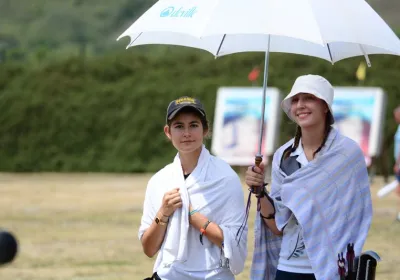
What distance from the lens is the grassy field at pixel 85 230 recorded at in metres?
8.56

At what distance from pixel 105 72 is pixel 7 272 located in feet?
51.4

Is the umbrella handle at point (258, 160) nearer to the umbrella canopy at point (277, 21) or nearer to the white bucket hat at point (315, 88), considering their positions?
the white bucket hat at point (315, 88)

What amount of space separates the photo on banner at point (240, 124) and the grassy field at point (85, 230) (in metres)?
2.52

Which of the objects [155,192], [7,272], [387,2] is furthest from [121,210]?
[387,2]

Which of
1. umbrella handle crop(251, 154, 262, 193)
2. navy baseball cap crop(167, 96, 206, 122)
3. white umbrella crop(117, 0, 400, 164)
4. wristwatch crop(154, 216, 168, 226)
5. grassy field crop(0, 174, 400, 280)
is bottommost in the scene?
A: grassy field crop(0, 174, 400, 280)

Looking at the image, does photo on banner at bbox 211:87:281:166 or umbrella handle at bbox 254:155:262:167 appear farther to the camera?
photo on banner at bbox 211:87:281:166

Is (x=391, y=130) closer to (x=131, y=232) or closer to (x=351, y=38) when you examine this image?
(x=131, y=232)

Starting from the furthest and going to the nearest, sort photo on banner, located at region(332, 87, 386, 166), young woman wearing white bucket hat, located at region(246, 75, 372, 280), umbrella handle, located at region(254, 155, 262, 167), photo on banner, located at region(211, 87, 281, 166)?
photo on banner, located at region(211, 87, 281, 166) < photo on banner, located at region(332, 87, 386, 166) < umbrella handle, located at region(254, 155, 262, 167) < young woman wearing white bucket hat, located at region(246, 75, 372, 280)

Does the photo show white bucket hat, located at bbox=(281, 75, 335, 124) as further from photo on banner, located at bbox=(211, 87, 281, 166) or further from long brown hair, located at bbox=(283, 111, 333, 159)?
photo on banner, located at bbox=(211, 87, 281, 166)

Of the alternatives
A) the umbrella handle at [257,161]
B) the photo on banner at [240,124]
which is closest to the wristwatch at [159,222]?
the umbrella handle at [257,161]

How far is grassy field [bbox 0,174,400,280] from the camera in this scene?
856 cm

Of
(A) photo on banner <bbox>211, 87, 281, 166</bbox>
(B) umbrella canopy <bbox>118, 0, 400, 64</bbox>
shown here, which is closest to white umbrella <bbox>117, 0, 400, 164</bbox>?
(B) umbrella canopy <bbox>118, 0, 400, 64</bbox>

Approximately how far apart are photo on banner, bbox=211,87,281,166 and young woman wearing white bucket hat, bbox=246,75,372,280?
17.3 metres

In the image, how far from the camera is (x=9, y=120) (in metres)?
23.8
